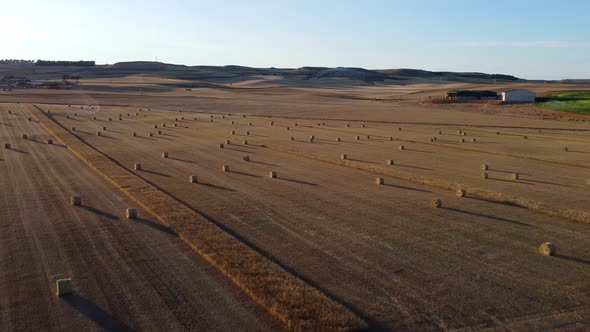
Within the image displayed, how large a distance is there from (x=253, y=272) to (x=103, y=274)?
13.5 feet

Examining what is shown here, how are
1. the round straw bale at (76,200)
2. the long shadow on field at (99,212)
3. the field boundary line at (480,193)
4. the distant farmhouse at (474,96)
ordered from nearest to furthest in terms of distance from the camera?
the long shadow on field at (99,212) → the field boundary line at (480,193) → the round straw bale at (76,200) → the distant farmhouse at (474,96)

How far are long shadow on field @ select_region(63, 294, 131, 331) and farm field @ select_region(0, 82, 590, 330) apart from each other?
100 millimetres

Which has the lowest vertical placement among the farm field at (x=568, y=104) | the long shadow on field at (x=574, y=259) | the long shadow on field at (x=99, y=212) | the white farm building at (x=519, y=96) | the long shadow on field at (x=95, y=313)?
the long shadow on field at (x=574, y=259)

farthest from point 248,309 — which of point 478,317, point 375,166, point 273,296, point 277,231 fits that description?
point 375,166

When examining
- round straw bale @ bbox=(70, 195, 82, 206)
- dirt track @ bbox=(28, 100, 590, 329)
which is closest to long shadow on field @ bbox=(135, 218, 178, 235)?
dirt track @ bbox=(28, 100, 590, 329)

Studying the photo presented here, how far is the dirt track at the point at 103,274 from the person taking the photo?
13180mm

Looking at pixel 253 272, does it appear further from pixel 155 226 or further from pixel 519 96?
pixel 519 96

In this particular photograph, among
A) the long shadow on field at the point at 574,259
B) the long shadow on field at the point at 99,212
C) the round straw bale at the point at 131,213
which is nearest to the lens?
the long shadow on field at the point at 574,259

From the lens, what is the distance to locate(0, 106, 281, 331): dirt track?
13180 millimetres

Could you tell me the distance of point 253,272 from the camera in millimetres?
15867

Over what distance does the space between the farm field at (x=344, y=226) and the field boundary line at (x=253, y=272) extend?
0.25m

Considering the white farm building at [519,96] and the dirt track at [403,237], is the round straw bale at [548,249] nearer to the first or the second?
the dirt track at [403,237]

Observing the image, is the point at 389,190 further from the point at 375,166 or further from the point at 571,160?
the point at 571,160

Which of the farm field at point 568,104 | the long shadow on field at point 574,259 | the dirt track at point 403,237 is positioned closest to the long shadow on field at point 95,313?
the dirt track at point 403,237
